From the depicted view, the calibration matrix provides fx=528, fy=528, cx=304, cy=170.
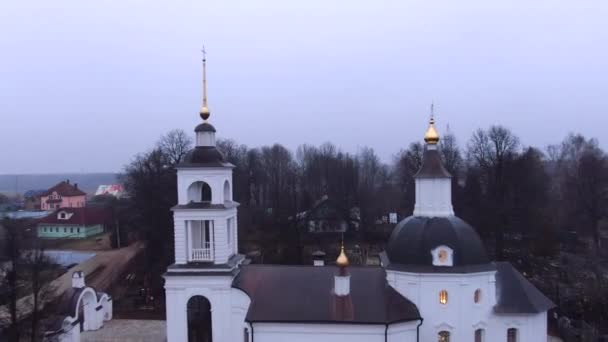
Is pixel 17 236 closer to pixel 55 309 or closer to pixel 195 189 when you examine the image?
pixel 55 309

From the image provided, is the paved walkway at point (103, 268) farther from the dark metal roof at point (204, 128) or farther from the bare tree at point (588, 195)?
the bare tree at point (588, 195)

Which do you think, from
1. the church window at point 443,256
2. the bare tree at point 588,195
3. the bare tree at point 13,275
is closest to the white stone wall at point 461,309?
the church window at point 443,256

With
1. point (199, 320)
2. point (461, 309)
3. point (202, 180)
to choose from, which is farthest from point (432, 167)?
point (199, 320)

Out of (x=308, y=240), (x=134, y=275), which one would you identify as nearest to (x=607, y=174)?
(x=308, y=240)

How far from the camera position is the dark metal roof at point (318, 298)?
672 inches

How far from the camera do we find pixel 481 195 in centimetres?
3850

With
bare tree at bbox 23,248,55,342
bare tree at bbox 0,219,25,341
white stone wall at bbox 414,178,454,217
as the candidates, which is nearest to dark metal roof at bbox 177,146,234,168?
bare tree at bbox 23,248,55,342

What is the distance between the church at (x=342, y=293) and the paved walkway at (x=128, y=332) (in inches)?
196

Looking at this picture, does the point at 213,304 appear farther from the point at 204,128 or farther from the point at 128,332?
the point at 128,332

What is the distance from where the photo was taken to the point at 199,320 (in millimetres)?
18047

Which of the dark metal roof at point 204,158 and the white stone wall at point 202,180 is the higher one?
the dark metal roof at point 204,158

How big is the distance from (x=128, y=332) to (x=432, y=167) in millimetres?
14664

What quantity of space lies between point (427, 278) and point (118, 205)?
107 feet

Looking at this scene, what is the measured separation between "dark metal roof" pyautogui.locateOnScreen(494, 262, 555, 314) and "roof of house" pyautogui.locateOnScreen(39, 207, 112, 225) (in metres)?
41.7
